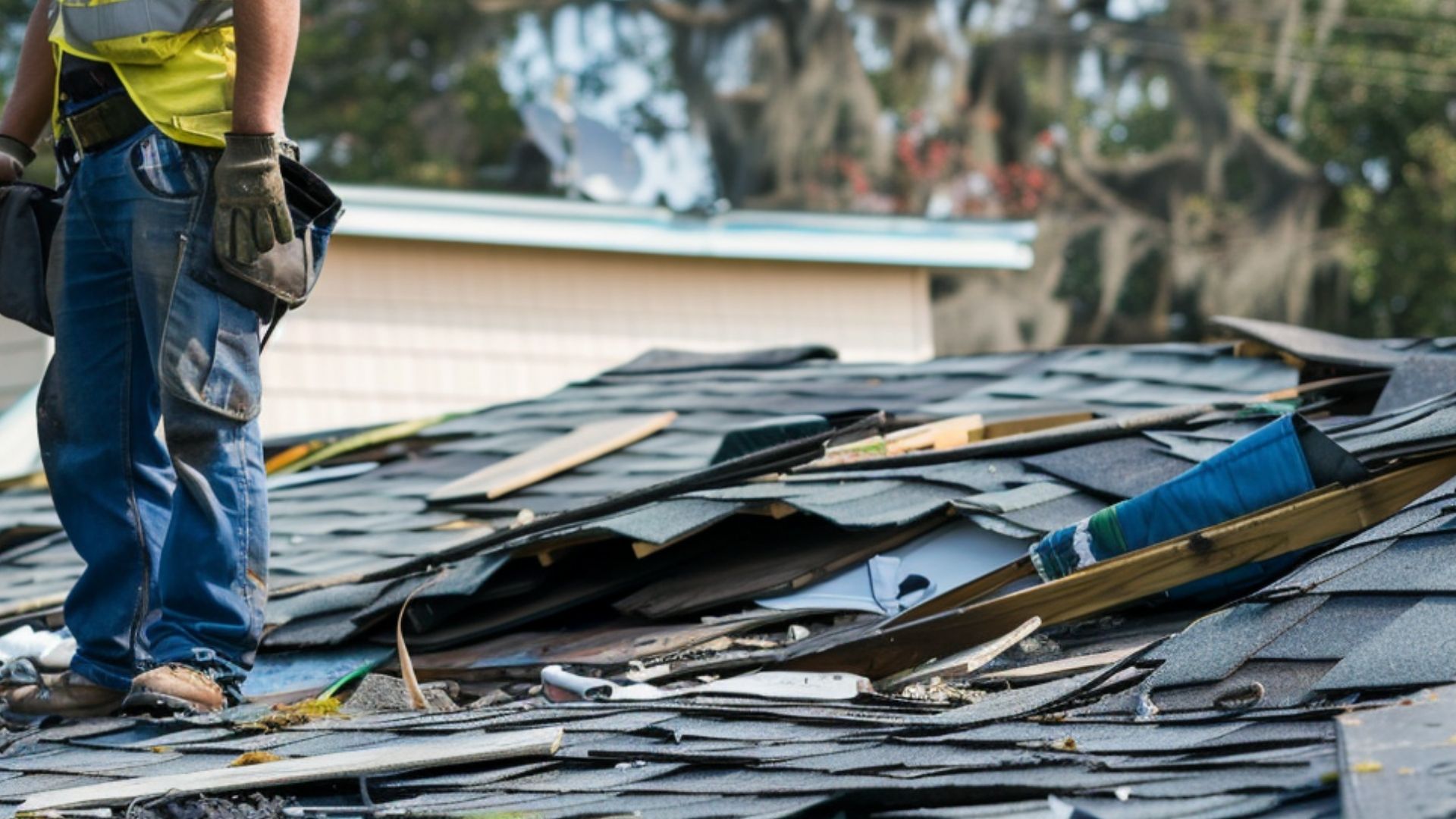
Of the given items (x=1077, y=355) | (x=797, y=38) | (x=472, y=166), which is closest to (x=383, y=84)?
(x=472, y=166)

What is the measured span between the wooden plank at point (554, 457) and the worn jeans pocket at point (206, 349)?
1904 millimetres

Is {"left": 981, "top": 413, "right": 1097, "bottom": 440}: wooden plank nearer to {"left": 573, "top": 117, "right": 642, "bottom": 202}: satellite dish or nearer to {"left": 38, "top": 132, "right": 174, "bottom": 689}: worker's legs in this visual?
{"left": 38, "top": 132, "right": 174, "bottom": 689}: worker's legs

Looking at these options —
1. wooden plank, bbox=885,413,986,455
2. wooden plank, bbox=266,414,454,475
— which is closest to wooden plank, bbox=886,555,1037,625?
wooden plank, bbox=885,413,986,455

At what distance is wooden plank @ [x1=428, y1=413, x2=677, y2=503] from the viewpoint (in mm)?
5621

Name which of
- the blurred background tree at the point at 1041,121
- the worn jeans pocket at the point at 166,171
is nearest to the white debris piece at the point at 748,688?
the worn jeans pocket at the point at 166,171

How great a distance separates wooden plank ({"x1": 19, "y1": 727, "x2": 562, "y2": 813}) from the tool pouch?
3.75 ft

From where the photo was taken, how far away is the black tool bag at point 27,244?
12.8 ft

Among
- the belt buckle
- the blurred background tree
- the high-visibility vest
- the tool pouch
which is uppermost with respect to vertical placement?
the high-visibility vest

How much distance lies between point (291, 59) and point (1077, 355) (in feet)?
11.6

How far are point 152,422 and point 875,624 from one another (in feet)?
5.12

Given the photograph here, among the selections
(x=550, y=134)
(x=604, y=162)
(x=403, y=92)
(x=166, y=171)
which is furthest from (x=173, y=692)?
(x=403, y=92)

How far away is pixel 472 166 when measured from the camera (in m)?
23.4

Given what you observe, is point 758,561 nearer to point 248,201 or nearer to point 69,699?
point 248,201

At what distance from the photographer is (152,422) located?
12.7 feet
